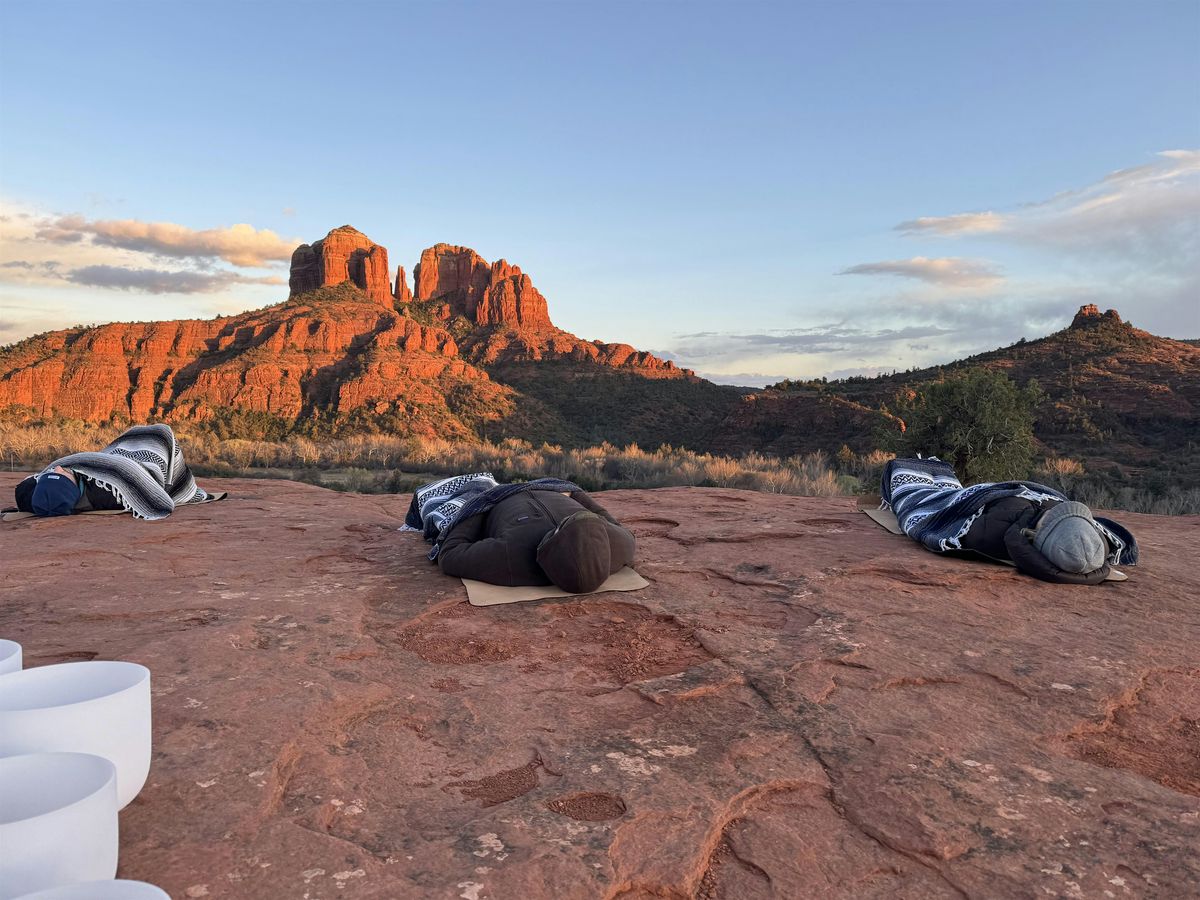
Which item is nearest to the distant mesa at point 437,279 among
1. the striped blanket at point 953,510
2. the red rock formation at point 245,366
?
the red rock formation at point 245,366

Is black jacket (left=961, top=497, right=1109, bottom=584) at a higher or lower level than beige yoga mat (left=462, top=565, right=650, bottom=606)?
higher

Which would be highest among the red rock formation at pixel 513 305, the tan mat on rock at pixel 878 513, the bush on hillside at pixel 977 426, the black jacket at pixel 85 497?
the red rock formation at pixel 513 305

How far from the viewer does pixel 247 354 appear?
5366 centimetres

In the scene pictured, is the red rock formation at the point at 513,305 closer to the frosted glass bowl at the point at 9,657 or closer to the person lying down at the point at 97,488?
the person lying down at the point at 97,488

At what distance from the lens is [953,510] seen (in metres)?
5.43

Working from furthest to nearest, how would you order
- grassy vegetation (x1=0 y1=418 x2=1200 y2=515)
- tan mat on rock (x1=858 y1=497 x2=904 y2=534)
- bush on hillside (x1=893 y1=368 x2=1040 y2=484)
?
1. grassy vegetation (x1=0 y1=418 x2=1200 y2=515)
2. bush on hillside (x1=893 y1=368 x2=1040 y2=484)
3. tan mat on rock (x1=858 y1=497 x2=904 y2=534)

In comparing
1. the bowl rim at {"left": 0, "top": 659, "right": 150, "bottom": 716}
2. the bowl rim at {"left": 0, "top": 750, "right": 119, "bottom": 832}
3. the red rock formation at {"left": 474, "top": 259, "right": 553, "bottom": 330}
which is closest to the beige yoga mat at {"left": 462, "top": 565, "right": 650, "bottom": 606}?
the bowl rim at {"left": 0, "top": 659, "right": 150, "bottom": 716}

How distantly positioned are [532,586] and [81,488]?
4940mm

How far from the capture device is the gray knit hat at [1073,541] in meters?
4.61

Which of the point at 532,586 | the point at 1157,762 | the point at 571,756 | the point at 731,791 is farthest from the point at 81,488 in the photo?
the point at 1157,762

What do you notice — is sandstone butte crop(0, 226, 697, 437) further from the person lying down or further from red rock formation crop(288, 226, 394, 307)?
the person lying down

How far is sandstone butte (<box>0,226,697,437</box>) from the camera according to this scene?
48.7 metres

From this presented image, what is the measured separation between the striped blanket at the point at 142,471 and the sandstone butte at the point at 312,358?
3348 centimetres

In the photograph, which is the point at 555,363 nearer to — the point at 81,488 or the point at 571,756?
the point at 81,488
